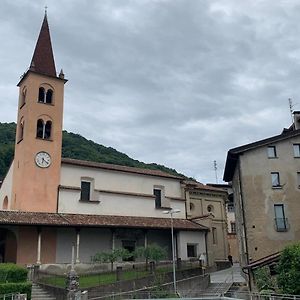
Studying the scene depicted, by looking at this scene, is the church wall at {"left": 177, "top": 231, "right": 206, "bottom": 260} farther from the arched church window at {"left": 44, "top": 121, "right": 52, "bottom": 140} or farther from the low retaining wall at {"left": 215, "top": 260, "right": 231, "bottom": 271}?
the arched church window at {"left": 44, "top": 121, "right": 52, "bottom": 140}

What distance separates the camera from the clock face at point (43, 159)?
39250mm

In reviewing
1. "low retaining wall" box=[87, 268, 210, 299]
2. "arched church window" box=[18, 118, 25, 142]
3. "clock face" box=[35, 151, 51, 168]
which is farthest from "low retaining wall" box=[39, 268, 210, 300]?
"arched church window" box=[18, 118, 25, 142]

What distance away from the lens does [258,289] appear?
2694 centimetres

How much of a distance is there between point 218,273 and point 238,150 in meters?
12.9

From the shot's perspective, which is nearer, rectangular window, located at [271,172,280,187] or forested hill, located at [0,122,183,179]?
rectangular window, located at [271,172,280,187]

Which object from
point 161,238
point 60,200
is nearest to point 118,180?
point 60,200

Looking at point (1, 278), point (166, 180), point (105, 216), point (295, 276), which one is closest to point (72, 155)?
point (166, 180)

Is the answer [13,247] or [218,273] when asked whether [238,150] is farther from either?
[13,247]

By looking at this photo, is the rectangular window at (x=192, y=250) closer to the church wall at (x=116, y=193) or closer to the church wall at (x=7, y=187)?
the church wall at (x=116, y=193)

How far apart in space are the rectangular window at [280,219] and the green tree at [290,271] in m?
7.80

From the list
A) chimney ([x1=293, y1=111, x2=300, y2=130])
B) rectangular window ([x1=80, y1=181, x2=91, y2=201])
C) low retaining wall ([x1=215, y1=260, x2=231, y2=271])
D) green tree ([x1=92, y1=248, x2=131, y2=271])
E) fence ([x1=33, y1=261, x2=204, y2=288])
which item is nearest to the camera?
fence ([x1=33, y1=261, x2=204, y2=288])

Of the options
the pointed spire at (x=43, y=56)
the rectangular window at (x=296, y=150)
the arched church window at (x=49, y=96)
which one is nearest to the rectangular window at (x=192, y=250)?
the rectangular window at (x=296, y=150)

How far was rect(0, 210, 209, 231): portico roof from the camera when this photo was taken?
33.6 meters

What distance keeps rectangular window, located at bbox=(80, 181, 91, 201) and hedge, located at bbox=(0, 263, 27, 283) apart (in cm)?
1381
